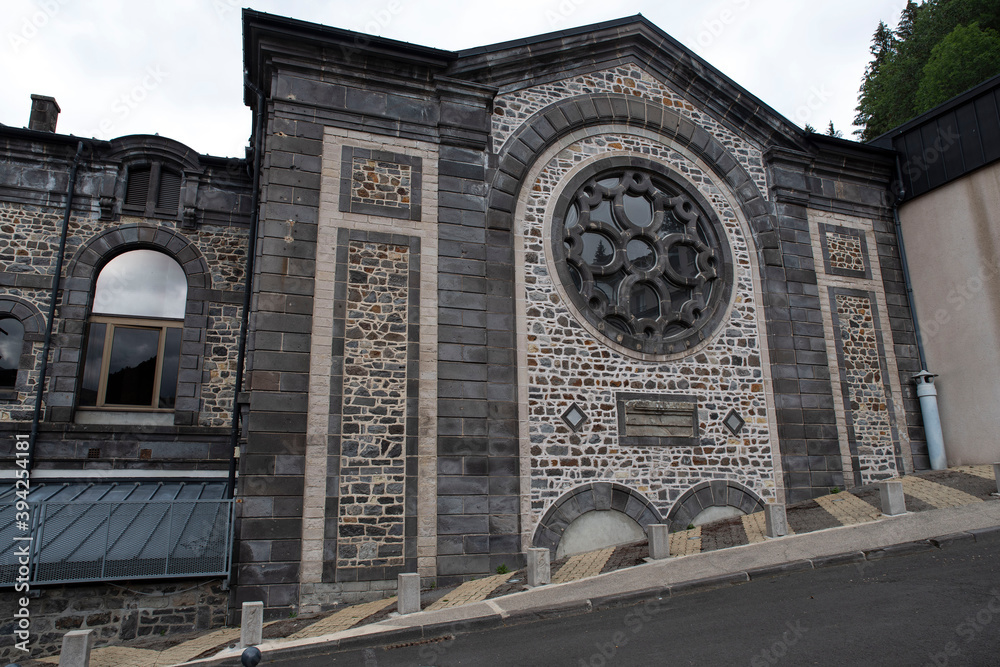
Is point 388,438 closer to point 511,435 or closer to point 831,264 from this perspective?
point 511,435

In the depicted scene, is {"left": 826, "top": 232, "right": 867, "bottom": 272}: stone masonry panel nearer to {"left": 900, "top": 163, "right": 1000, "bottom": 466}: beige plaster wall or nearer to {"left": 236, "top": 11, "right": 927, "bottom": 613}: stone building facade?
{"left": 236, "top": 11, "right": 927, "bottom": 613}: stone building facade

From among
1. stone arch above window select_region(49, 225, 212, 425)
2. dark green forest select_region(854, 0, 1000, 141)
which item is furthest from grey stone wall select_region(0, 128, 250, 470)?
dark green forest select_region(854, 0, 1000, 141)

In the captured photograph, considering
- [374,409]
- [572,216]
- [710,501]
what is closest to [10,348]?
[374,409]

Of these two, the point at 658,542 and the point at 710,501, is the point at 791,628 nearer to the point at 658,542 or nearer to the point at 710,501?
the point at 658,542

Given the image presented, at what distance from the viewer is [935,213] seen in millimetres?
14508

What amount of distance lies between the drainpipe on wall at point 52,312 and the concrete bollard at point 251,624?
6.40 metres

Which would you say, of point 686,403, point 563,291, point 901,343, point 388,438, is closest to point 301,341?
point 388,438

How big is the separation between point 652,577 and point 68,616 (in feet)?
23.7

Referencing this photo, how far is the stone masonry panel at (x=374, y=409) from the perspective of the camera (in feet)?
31.5

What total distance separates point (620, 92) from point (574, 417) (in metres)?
6.48

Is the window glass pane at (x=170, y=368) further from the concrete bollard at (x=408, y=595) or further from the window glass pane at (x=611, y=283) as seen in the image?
the window glass pane at (x=611, y=283)

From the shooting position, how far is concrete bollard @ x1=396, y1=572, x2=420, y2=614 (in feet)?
27.2

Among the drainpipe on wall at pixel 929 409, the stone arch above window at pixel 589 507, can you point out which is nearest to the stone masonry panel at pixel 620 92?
the drainpipe on wall at pixel 929 409

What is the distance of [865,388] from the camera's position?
1365cm
